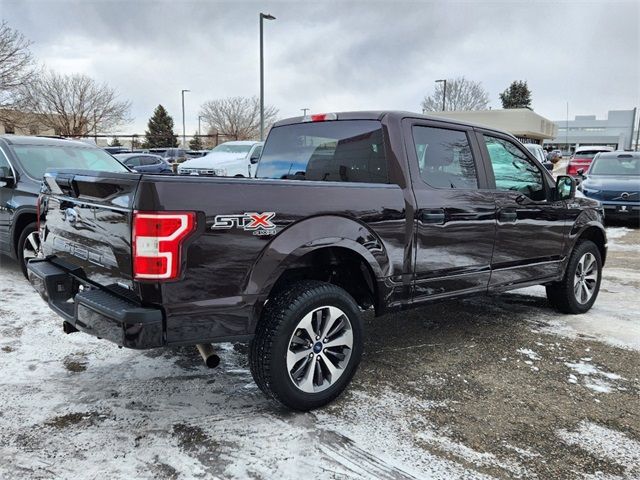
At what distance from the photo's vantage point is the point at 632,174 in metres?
12.3

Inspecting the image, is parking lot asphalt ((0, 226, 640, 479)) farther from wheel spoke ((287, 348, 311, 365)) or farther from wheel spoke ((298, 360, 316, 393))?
wheel spoke ((287, 348, 311, 365))

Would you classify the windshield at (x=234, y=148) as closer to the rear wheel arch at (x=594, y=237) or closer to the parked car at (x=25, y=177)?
the parked car at (x=25, y=177)

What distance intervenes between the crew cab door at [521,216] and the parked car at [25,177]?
461 cm

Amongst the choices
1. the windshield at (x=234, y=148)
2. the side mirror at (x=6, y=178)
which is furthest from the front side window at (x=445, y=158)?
the windshield at (x=234, y=148)

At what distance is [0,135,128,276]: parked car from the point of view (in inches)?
221

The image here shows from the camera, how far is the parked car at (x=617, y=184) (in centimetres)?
1146

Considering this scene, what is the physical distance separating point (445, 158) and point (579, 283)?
2.36m

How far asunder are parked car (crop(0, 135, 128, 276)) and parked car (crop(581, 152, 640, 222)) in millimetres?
10407

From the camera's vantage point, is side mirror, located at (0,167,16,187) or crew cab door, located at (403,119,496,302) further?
side mirror, located at (0,167,16,187)

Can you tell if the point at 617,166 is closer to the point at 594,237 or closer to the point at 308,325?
the point at 594,237

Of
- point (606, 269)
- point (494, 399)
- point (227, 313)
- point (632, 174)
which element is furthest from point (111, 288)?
point (632, 174)

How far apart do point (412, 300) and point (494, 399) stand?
2.73ft

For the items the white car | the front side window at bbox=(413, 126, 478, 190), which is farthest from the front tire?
the white car

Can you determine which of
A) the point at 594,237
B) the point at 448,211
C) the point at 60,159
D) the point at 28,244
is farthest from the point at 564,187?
the point at 60,159
